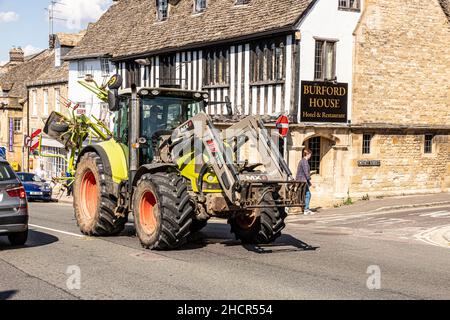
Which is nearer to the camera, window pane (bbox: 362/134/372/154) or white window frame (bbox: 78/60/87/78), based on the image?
window pane (bbox: 362/134/372/154)

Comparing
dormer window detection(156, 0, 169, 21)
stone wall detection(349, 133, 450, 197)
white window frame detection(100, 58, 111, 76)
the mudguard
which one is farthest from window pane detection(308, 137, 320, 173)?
white window frame detection(100, 58, 111, 76)

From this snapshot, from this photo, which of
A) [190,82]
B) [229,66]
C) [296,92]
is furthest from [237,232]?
[190,82]

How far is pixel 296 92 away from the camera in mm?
22891

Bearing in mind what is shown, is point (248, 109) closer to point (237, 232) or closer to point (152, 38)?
point (152, 38)

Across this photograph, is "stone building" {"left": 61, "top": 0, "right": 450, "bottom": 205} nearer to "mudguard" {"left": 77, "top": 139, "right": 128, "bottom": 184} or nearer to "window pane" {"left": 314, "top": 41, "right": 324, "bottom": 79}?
"window pane" {"left": 314, "top": 41, "right": 324, "bottom": 79}

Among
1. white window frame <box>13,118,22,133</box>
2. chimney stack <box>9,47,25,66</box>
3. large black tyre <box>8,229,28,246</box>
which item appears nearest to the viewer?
large black tyre <box>8,229,28,246</box>

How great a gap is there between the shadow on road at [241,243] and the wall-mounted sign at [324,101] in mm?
9185

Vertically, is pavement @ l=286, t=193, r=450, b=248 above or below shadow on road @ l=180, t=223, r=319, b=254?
below

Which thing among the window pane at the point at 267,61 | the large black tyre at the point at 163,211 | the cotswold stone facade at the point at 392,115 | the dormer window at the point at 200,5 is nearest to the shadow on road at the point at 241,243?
the large black tyre at the point at 163,211

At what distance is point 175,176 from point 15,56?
4931 cm

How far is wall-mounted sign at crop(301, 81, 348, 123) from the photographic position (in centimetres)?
2314

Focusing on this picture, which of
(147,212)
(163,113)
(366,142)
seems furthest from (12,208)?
(366,142)

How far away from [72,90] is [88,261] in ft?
100

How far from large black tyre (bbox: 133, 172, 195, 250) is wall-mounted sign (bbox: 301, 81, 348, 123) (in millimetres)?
12054
